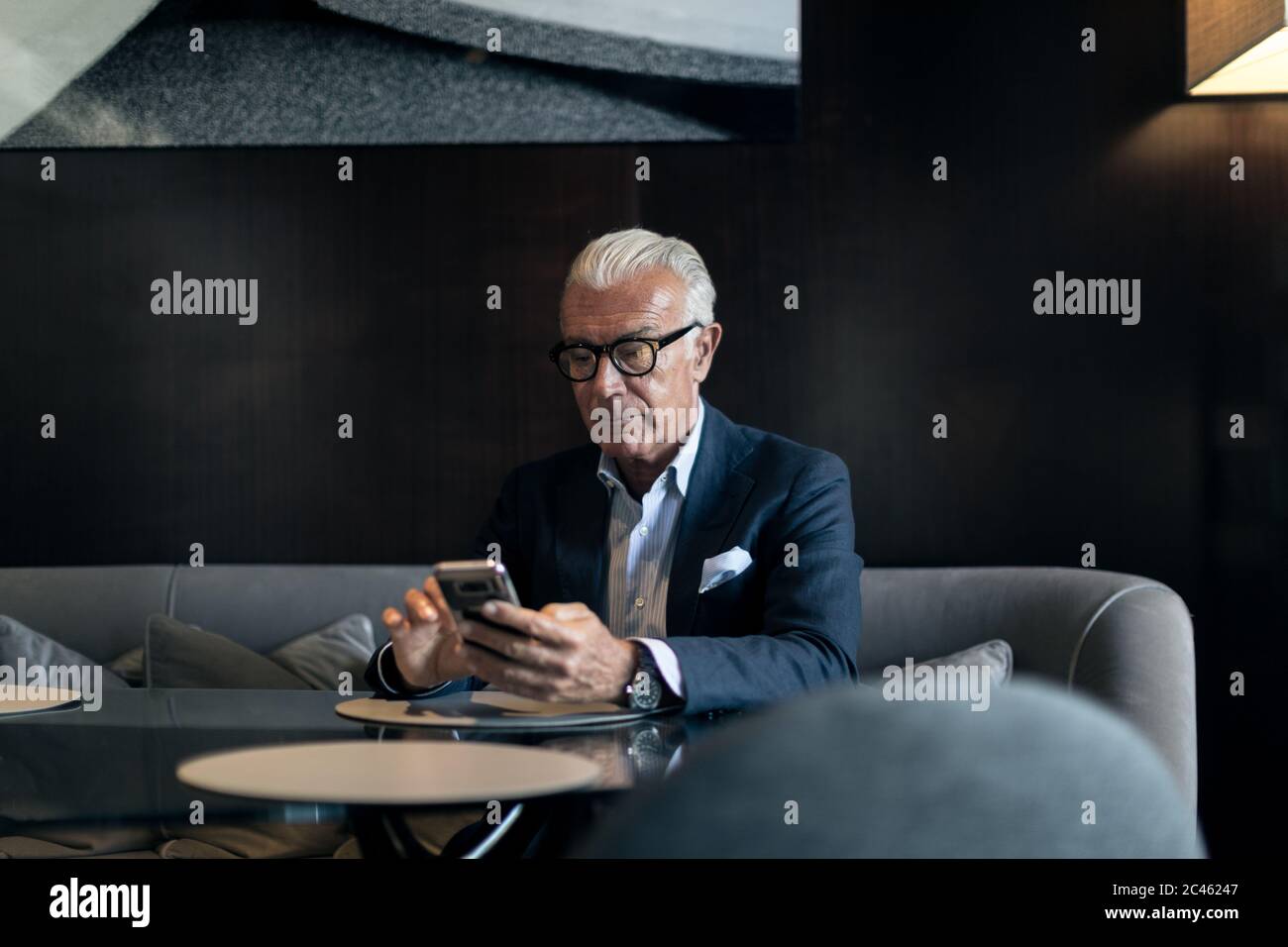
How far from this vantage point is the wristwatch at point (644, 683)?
1312mm

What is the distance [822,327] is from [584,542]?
3.55 feet

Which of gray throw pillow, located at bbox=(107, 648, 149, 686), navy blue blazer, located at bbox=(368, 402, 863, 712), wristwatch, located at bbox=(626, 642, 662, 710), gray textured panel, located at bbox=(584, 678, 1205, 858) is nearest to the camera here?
gray textured panel, located at bbox=(584, 678, 1205, 858)

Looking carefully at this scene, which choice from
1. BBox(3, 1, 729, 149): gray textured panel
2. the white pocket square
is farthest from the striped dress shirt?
BBox(3, 1, 729, 149): gray textured panel

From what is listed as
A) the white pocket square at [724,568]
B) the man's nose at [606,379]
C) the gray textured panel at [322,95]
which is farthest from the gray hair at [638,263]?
the gray textured panel at [322,95]

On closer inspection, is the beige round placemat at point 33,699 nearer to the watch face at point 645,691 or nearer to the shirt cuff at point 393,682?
the shirt cuff at point 393,682

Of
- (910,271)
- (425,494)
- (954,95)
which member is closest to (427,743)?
(425,494)

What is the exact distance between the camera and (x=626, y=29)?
8.87ft

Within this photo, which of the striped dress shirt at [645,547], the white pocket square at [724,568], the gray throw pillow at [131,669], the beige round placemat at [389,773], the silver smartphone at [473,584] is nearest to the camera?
the beige round placemat at [389,773]

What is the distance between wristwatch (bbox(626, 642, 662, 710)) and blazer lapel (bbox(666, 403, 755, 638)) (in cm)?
39

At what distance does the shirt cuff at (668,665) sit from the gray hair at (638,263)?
2.35ft

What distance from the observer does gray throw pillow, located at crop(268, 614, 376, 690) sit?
2.39 meters

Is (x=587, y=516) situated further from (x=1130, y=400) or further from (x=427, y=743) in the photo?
(x=1130, y=400)

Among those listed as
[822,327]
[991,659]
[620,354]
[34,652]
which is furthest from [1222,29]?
[34,652]

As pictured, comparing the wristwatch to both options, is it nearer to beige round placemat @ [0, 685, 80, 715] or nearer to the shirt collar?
the shirt collar
